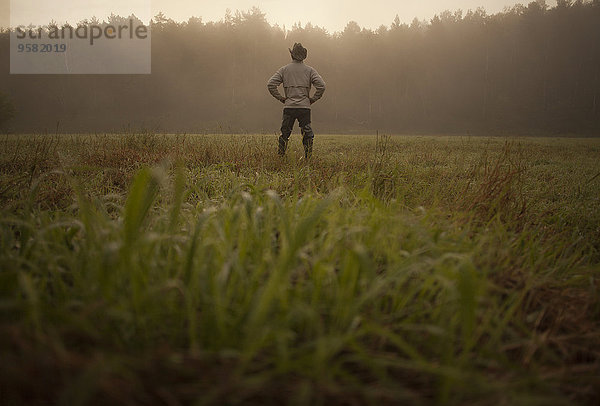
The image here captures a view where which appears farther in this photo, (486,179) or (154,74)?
(154,74)

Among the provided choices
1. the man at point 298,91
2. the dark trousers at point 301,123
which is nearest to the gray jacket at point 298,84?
the man at point 298,91

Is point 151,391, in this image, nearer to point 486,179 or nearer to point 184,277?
point 184,277

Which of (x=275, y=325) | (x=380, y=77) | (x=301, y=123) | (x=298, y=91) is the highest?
(x=380, y=77)

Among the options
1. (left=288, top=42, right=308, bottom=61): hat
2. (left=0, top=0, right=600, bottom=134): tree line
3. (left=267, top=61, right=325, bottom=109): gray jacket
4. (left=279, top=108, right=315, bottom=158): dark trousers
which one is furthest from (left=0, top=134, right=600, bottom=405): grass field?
(left=0, top=0, right=600, bottom=134): tree line

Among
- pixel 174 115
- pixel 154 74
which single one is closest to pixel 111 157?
pixel 174 115

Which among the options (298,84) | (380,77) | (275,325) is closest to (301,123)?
(298,84)

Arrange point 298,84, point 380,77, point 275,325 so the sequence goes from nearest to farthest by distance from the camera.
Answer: point 275,325 < point 298,84 < point 380,77

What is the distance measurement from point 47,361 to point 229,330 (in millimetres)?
449

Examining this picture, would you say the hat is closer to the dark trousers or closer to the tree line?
the dark trousers

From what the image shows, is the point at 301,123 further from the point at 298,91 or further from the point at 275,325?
the point at 275,325

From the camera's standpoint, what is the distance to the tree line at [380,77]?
53219 millimetres

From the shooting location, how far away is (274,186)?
137 inches

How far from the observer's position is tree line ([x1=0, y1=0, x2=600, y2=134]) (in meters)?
53.2

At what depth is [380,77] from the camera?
65.1 metres
